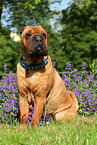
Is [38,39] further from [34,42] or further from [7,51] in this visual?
[7,51]

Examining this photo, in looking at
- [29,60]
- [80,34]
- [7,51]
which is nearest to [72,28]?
[80,34]

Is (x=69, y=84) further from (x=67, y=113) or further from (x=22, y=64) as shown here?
(x=22, y=64)

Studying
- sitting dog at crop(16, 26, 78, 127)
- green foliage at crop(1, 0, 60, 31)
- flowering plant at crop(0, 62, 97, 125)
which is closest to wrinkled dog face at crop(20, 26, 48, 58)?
sitting dog at crop(16, 26, 78, 127)

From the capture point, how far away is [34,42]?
291 centimetres

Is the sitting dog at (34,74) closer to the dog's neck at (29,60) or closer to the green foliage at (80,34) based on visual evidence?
the dog's neck at (29,60)

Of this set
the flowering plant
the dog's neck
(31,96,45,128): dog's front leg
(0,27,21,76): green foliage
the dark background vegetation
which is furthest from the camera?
the dark background vegetation

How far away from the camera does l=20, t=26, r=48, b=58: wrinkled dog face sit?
2912 millimetres

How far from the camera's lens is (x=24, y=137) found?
2590 mm

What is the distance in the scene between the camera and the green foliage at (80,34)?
46.9 ft

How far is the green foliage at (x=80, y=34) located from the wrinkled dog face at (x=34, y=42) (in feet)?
35.1

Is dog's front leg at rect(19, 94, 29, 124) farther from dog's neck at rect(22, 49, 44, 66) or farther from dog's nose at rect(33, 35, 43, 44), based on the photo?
dog's nose at rect(33, 35, 43, 44)

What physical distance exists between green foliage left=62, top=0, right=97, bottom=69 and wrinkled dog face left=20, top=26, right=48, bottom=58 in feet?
35.1

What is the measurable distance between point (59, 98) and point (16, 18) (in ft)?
48.6

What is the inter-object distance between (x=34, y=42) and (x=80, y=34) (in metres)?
12.5
